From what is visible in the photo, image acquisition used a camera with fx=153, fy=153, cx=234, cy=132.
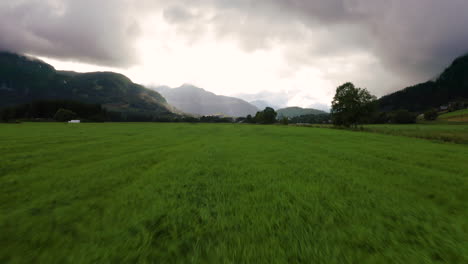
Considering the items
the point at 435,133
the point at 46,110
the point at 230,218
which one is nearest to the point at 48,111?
the point at 46,110

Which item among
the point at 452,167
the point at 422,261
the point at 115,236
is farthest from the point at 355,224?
the point at 452,167

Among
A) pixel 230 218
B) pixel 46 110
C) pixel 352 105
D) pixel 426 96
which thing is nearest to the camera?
pixel 230 218

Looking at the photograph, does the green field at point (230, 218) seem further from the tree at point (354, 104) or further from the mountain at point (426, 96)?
the mountain at point (426, 96)

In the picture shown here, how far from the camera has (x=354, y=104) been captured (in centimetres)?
4259

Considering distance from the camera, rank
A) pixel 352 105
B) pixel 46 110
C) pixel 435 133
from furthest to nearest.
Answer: pixel 46 110
pixel 352 105
pixel 435 133

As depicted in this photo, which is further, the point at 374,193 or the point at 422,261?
the point at 374,193

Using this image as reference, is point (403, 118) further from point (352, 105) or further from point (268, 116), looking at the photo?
point (268, 116)

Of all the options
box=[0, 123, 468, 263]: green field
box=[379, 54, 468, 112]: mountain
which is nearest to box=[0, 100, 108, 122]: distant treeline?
box=[0, 123, 468, 263]: green field

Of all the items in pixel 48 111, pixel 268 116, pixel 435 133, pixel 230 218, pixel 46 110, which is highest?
pixel 268 116

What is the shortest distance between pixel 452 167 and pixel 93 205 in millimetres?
13739

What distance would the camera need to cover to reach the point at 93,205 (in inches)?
137

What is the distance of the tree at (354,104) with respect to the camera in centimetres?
4179

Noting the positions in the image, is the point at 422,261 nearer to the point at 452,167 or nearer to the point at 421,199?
the point at 421,199

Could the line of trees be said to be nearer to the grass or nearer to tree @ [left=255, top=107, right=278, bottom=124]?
the grass
